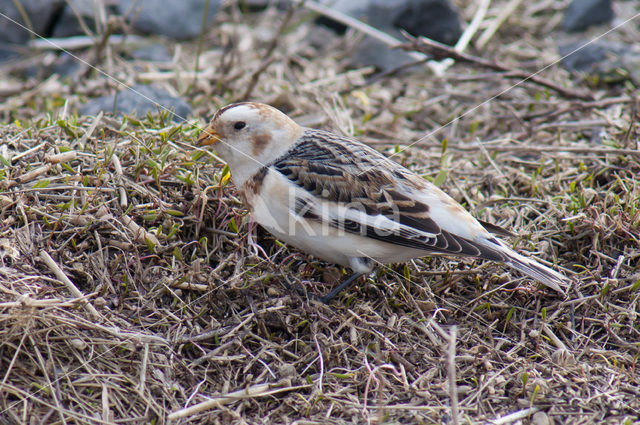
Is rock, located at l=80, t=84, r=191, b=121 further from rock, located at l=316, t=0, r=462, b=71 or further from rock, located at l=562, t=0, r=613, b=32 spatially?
rock, located at l=562, t=0, r=613, b=32

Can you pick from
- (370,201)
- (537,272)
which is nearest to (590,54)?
(537,272)

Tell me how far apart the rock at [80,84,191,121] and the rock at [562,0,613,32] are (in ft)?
14.4

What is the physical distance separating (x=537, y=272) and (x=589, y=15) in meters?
4.72

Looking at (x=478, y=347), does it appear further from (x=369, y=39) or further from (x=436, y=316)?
(x=369, y=39)

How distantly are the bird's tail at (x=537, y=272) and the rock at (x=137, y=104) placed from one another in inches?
102

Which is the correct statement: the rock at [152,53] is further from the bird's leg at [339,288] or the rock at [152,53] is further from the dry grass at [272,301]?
the bird's leg at [339,288]

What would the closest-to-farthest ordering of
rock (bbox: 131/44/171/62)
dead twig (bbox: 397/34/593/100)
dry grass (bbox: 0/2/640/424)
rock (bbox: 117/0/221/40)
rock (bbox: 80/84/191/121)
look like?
dry grass (bbox: 0/2/640/424), rock (bbox: 80/84/191/121), dead twig (bbox: 397/34/593/100), rock (bbox: 131/44/171/62), rock (bbox: 117/0/221/40)

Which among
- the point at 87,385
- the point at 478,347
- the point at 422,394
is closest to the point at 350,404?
the point at 422,394

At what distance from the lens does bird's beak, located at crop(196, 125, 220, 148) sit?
377cm

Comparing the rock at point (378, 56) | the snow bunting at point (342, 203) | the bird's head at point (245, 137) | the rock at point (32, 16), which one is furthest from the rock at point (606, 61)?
the rock at point (32, 16)

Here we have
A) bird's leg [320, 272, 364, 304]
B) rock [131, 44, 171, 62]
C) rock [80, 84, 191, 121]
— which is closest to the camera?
bird's leg [320, 272, 364, 304]

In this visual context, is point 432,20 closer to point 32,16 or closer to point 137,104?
point 137,104

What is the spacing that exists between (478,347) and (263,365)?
1.06 meters

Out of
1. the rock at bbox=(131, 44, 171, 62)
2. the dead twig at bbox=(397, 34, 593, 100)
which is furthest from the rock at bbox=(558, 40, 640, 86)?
the rock at bbox=(131, 44, 171, 62)
